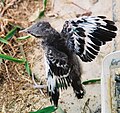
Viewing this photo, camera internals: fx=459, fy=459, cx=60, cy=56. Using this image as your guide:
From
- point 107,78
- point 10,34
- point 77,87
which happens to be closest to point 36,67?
point 10,34

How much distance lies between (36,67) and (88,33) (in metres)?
0.37

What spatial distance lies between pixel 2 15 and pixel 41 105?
1.38 feet

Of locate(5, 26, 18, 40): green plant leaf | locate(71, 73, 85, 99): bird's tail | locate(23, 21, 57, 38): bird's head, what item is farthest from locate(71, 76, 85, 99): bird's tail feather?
locate(5, 26, 18, 40): green plant leaf

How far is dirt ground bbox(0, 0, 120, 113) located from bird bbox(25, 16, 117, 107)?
108 millimetres

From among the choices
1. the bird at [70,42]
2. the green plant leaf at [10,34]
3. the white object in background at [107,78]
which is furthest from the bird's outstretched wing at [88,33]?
the green plant leaf at [10,34]

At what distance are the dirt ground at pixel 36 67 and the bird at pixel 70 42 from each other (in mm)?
108

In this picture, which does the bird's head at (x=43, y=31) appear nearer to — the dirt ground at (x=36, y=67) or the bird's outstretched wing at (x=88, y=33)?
the bird's outstretched wing at (x=88, y=33)

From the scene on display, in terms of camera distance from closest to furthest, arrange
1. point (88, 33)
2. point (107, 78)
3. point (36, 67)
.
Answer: point (107, 78) → point (88, 33) → point (36, 67)

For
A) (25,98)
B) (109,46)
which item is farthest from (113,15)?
(25,98)

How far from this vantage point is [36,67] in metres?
1.54

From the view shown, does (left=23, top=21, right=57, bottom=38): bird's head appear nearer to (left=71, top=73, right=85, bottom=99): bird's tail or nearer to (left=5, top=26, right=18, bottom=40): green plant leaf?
(left=71, top=73, right=85, bottom=99): bird's tail

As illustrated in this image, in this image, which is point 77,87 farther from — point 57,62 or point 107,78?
point 107,78

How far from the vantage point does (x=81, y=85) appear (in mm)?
1320

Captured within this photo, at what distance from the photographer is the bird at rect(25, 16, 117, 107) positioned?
1204 mm
